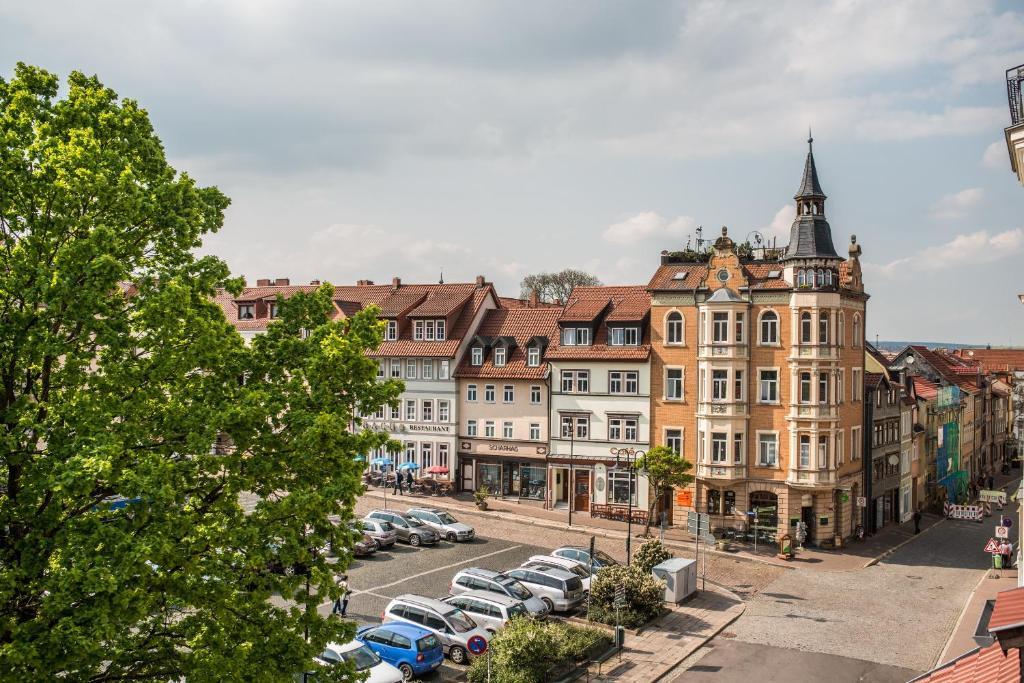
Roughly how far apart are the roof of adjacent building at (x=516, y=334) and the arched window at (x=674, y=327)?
763 centimetres

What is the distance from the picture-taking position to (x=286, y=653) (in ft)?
44.0

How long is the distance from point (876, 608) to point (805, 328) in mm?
15358

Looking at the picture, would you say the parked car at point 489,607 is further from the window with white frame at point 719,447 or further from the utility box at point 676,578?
the window with white frame at point 719,447

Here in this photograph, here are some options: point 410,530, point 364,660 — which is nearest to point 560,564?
point 410,530

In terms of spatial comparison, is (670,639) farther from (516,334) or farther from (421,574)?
(516,334)

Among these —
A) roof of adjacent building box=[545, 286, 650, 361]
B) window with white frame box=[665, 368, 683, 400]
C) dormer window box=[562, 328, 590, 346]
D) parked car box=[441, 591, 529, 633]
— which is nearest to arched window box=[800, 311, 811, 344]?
window with white frame box=[665, 368, 683, 400]

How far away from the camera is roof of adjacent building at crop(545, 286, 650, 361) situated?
49062mm

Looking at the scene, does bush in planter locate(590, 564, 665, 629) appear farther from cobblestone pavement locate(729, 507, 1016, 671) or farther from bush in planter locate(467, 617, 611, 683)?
bush in planter locate(467, 617, 611, 683)

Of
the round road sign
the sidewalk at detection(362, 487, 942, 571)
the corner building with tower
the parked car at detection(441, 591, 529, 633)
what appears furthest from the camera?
the corner building with tower

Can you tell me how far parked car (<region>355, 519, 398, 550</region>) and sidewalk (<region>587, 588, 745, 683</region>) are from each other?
534 inches

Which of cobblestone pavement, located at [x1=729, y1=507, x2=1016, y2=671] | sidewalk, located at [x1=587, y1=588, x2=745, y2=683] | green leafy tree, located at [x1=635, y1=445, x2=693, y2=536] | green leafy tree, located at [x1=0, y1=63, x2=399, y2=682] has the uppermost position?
green leafy tree, located at [x1=0, y1=63, x2=399, y2=682]

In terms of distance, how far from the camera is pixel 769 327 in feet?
150

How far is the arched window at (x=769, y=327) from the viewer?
149 ft

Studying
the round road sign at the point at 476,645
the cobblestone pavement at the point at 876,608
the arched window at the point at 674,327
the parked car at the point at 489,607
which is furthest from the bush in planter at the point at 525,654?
the arched window at the point at 674,327
